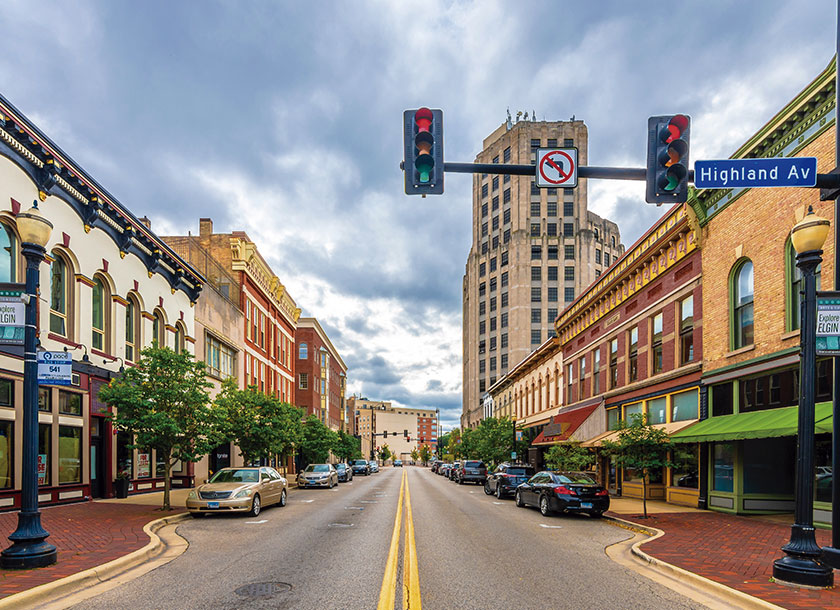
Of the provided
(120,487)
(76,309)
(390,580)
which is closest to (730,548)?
(390,580)

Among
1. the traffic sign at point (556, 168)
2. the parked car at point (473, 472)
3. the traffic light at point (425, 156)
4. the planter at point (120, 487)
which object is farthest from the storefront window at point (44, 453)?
the parked car at point (473, 472)

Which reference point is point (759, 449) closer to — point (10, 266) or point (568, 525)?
point (568, 525)

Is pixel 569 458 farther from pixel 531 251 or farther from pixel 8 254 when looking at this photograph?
pixel 531 251

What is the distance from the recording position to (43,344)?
59.7 ft

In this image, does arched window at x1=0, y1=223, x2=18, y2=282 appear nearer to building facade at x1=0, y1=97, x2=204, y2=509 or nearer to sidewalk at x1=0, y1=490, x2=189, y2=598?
building facade at x1=0, y1=97, x2=204, y2=509

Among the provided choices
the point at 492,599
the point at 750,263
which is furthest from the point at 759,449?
the point at 492,599

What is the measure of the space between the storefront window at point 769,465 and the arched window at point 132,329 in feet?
70.9

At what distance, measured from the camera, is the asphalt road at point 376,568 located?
7.71 m

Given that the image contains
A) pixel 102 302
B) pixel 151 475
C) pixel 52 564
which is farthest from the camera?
pixel 151 475

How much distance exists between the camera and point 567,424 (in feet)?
109

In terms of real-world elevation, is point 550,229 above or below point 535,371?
above

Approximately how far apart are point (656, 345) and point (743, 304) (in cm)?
680

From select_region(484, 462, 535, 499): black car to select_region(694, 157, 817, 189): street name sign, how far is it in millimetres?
20111

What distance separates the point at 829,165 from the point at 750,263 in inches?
164
